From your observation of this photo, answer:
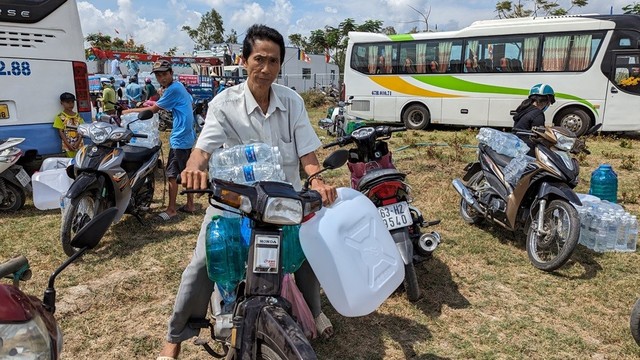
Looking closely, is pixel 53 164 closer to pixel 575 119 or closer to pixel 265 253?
pixel 265 253

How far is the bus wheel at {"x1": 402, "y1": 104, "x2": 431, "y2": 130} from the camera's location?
548 inches

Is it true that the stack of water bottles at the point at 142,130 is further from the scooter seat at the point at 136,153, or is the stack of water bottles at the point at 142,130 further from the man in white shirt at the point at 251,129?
the man in white shirt at the point at 251,129

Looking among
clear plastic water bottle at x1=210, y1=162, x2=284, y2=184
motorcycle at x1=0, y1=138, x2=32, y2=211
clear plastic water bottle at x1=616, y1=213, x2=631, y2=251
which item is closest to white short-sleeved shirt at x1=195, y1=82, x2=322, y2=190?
Answer: clear plastic water bottle at x1=210, y1=162, x2=284, y2=184

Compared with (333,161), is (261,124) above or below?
above

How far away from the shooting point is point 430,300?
3.41m

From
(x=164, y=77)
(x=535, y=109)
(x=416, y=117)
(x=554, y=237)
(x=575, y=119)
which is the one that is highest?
(x=164, y=77)

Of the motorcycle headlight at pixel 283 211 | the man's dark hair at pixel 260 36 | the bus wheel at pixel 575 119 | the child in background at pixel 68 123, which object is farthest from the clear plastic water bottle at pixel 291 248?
the bus wheel at pixel 575 119

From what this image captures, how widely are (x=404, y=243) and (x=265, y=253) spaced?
1729 mm

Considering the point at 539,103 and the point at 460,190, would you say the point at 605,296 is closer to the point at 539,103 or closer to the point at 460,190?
the point at 460,190

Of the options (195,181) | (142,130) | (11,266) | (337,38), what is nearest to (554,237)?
(195,181)

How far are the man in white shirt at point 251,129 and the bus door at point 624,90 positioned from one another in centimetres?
1138

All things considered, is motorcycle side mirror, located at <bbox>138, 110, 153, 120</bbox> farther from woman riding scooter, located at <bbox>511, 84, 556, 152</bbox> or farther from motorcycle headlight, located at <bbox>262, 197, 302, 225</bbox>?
Result: woman riding scooter, located at <bbox>511, 84, 556, 152</bbox>

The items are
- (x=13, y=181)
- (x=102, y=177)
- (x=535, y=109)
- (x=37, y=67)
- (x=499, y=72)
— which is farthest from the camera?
(x=499, y=72)

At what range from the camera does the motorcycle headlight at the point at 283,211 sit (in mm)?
1658
